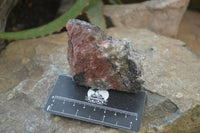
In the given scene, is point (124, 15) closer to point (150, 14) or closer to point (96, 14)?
point (150, 14)

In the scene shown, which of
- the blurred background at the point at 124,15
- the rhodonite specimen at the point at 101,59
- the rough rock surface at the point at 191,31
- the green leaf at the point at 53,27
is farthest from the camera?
the rough rock surface at the point at 191,31

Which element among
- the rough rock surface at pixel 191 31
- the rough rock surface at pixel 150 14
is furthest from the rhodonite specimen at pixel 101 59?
the rough rock surface at pixel 191 31

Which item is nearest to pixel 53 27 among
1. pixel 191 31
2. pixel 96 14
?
pixel 96 14

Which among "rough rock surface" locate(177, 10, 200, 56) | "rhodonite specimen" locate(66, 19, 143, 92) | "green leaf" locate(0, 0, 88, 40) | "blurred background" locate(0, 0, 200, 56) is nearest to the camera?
"rhodonite specimen" locate(66, 19, 143, 92)

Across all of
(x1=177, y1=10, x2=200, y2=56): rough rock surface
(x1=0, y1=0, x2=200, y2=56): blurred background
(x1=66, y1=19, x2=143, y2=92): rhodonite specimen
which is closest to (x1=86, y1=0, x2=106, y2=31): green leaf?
(x1=0, y1=0, x2=200, y2=56): blurred background

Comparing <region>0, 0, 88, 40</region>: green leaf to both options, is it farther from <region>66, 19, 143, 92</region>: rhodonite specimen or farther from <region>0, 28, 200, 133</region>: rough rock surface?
<region>66, 19, 143, 92</region>: rhodonite specimen

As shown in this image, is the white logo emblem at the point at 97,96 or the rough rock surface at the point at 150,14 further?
the rough rock surface at the point at 150,14

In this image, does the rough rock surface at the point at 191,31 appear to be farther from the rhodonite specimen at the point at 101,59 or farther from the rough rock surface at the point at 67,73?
the rhodonite specimen at the point at 101,59
